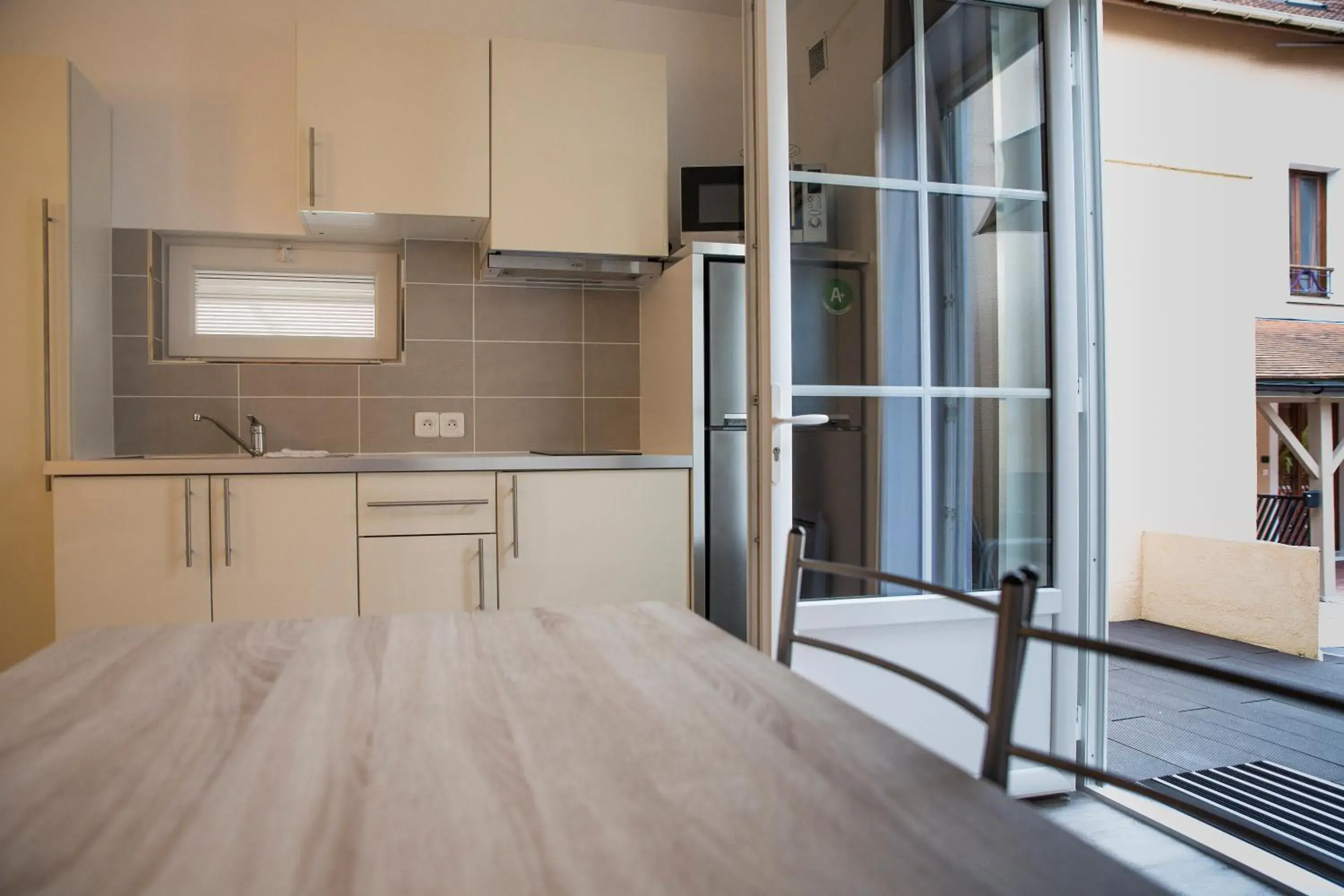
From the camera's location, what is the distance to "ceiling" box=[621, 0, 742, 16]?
375cm

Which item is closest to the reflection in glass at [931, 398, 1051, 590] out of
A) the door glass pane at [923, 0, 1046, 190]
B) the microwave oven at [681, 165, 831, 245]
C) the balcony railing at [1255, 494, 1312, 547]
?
the door glass pane at [923, 0, 1046, 190]

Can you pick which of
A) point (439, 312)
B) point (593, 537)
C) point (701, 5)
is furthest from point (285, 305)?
point (701, 5)

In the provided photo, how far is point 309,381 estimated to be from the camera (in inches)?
135

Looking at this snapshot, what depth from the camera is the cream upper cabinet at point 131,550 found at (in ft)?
8.92

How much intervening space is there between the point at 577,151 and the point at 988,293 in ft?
5.09

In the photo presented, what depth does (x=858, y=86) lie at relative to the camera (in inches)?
93.0

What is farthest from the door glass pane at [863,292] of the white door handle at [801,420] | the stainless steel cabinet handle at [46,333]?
the stainless steel cabinet handle at [46,333]

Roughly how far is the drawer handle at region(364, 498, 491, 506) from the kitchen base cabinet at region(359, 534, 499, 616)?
0.10m

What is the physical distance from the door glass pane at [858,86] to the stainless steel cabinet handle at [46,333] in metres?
2.30

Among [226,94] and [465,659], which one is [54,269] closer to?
[226,94]

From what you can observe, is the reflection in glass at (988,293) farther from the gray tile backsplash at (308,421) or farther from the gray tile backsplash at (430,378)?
the gray tile backsplash at (308,421)

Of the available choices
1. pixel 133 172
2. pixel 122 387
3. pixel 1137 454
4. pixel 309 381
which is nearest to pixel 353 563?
pixel 309 381

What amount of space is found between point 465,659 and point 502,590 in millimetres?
1962

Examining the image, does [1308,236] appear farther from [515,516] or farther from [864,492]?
[515,516]
